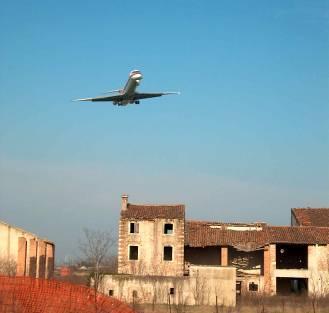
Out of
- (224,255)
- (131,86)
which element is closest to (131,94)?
(131,86)

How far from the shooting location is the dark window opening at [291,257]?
4568cm

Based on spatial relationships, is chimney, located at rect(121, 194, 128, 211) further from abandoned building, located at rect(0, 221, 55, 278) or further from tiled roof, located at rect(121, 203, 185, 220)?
abandoned building, located at rect(0, 221, 55, 278)

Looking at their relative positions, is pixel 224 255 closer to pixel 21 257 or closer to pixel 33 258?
pixel 33 258

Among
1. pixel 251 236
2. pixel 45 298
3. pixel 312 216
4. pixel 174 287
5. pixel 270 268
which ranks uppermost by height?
pixel 312 216

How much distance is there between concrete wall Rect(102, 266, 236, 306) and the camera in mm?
37562

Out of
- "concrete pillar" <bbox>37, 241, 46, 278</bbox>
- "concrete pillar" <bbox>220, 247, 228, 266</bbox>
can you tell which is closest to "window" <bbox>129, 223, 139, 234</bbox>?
"concrete pillar" <bbox>37, 241, 46, 278</bbox>

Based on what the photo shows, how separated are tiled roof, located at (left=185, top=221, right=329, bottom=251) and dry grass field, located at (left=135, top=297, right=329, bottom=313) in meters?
5.40

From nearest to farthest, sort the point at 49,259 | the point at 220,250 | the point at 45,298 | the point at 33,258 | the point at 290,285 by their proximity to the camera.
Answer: the point at 45,298
the point at 33,258
the point at 220,250
the point at 49,259
the point at 290,285

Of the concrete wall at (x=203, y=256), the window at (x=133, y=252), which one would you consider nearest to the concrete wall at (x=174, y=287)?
the window at (x=133, y=252)

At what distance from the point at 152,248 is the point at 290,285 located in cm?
956

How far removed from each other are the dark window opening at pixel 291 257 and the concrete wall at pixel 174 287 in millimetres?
8279

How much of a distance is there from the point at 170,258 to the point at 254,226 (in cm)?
643

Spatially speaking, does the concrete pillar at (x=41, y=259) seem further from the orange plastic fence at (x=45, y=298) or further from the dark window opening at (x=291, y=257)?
the orange plastic fence at (x=45, y=298)

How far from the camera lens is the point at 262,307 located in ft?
119
